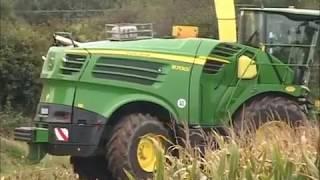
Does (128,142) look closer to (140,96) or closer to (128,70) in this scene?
(140,96)

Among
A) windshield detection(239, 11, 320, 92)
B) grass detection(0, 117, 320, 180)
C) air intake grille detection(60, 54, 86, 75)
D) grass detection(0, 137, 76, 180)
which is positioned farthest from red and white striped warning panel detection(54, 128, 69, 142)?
grass detection(0, 117, 320, 180)

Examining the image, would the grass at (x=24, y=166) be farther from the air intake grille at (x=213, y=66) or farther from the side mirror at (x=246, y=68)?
the side mirror at (x=246, y=68)

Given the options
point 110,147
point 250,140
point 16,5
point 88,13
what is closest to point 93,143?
point 110,147

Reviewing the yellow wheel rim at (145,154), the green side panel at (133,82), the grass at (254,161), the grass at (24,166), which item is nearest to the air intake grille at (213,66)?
the green side panel at (133,82)

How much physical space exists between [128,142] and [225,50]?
192 centimetres

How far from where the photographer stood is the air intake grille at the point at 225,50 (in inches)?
465

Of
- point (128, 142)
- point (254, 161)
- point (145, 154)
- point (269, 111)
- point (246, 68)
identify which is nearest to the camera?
point (254, 161)

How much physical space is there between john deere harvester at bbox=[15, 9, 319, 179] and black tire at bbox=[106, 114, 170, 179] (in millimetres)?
12

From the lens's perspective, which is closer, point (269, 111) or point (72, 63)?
point (72, 63)

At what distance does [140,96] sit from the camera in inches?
449

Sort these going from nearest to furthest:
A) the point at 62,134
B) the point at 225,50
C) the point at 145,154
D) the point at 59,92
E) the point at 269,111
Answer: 1. the point at 145,154
2. the point at 62,134
3. the point at 59,92
4. the point at 269,111
5. the point at 225,50

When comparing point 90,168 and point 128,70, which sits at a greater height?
point 128,70

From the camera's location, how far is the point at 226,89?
1199cm

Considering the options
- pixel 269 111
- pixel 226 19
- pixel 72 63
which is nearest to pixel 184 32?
pixel 226 19
